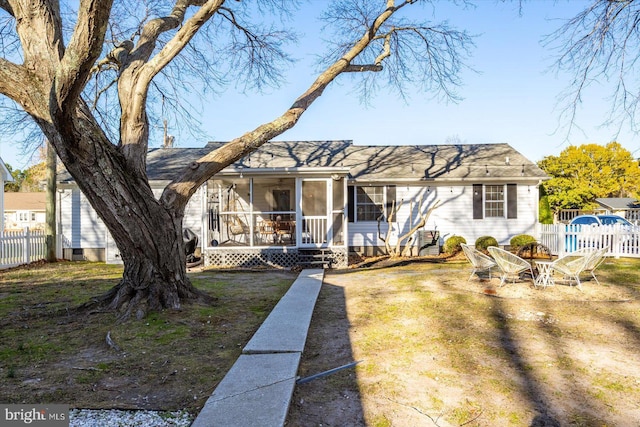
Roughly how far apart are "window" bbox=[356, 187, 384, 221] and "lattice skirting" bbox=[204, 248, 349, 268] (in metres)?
3.33

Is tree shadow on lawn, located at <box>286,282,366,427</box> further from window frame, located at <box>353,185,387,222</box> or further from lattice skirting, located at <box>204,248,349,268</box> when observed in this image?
window frame, located at <box>353,185,387,222</box>

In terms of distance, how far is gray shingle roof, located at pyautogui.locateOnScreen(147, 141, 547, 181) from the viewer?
15594 millimetres

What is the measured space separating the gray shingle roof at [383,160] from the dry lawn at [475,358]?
810 centimetres

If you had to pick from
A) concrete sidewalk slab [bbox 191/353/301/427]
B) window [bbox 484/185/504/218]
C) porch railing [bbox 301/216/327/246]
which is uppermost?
window [bbox 484/185/504/218]

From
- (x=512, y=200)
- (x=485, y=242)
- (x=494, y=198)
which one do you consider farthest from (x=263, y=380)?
(x=512, y=200)

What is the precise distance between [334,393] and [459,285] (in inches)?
232

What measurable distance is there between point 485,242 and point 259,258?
8.00 m

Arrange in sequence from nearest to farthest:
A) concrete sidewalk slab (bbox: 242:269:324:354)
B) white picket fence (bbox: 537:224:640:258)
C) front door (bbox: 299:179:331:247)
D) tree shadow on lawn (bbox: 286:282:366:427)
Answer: tree shadow on lawn (bbox: 286:282:366:427)
concrete sidewalk slab (bbox: 242:269:324:354)
white picket fence (bbox: 537:224:640:258)
front door (bbox: 299:179:331:247)

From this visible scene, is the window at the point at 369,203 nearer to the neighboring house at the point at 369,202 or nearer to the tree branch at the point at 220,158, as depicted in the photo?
the neighboring house at the point at 369,202

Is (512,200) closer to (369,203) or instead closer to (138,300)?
(369,203)

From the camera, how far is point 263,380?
3.66 m

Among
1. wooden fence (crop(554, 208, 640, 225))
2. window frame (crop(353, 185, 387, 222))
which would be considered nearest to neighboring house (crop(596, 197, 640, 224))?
wooden fence (crop(554, 208, 640, 225))

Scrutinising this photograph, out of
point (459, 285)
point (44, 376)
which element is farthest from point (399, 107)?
point (44, 376)

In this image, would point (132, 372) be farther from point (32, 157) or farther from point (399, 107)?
point (32, 157)
